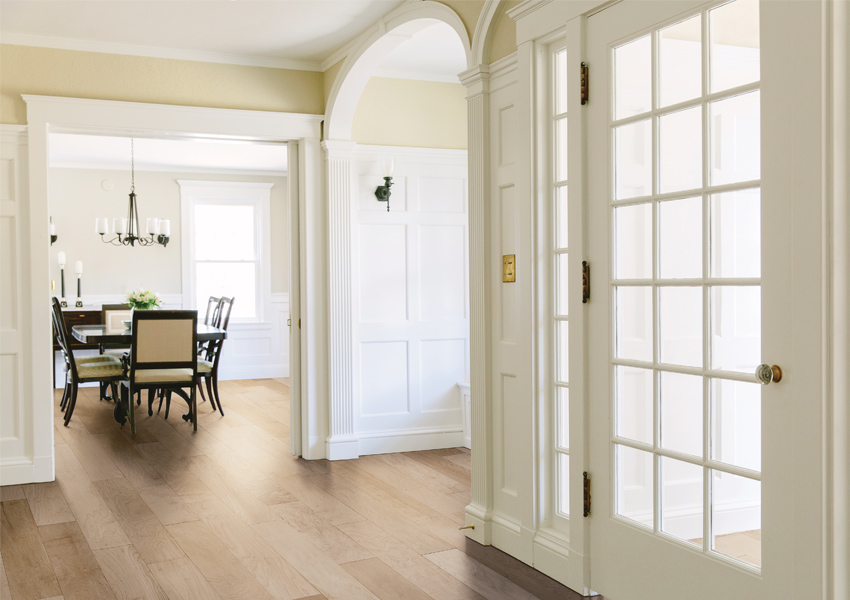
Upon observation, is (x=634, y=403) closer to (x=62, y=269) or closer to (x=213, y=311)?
(x=213, y=311)

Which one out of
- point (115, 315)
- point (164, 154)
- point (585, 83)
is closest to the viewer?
point (585, 83)

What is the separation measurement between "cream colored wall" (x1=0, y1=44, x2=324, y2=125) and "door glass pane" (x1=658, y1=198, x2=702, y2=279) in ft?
10.8

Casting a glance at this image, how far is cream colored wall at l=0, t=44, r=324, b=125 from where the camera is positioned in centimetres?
446

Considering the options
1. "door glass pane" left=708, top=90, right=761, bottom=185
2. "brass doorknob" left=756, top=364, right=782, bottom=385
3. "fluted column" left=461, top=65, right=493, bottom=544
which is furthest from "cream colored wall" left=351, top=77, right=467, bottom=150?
"brass doorknob" left=756, top=364, right=782, bottom=385

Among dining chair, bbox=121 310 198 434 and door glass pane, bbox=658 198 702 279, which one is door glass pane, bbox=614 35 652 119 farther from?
dining chair, bbox=121 310 198 434

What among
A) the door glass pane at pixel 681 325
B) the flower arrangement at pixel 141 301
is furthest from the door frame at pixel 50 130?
the door glass pane at pixel 681 325

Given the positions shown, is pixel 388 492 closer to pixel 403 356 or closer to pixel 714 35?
pixel 403 356

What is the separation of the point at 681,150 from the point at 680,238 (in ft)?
0.90

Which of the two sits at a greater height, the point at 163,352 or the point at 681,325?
the point at 681,325

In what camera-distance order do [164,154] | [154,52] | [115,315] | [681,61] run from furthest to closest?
1. [164,154]
2. [115,315]
3. [154,52]
4. [681,61]

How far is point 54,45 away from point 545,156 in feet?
10.7

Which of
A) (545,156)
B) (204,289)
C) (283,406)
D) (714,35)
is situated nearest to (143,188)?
(204,289)

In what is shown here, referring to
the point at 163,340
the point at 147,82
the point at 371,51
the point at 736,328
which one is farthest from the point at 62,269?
the point at 736,328

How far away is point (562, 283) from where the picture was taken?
9.73 ft
